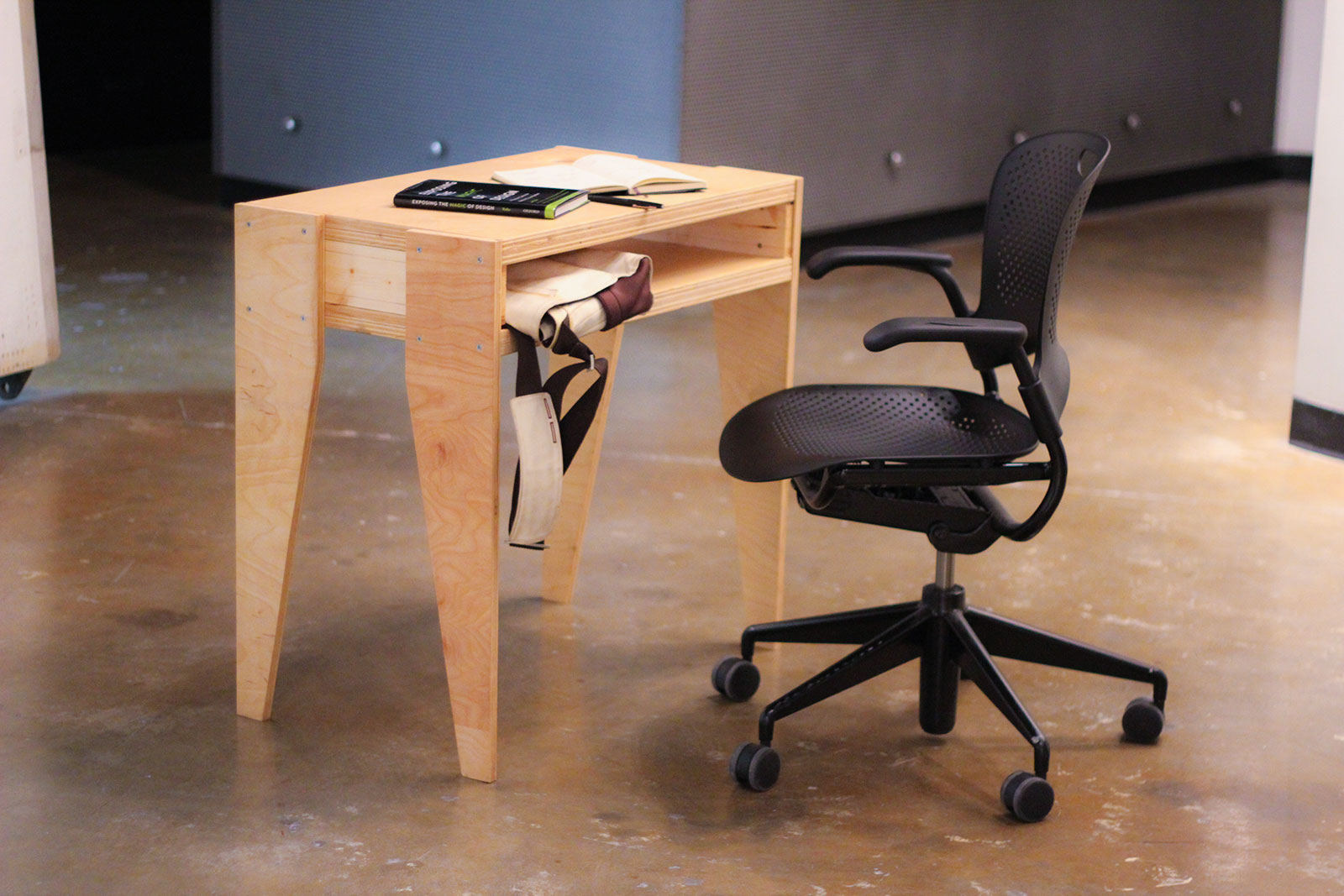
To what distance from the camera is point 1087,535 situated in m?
3.55

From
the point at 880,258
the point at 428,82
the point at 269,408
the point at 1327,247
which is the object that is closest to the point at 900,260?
the point at 880,258

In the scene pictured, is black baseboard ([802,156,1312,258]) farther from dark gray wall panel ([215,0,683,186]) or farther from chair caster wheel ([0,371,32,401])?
chair caster wheel ([0,371,32,401])

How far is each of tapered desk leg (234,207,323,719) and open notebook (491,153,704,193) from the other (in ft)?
1.34

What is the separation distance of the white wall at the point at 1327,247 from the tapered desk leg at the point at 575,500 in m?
2.03

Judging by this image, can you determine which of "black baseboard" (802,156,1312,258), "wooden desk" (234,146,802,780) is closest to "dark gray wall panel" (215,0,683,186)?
"black baseboard" (802,156,1312,258)

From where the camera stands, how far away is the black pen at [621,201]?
2.51 metres

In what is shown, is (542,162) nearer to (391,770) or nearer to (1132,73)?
(391,770)

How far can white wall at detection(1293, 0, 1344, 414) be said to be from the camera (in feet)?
13.0

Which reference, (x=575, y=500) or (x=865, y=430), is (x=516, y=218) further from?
(x=575, y=500)

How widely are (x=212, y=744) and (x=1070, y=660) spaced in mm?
1415

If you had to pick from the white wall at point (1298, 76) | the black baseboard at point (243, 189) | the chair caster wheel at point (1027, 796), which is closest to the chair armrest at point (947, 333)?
the chair caster wheel at point (1027, 796)

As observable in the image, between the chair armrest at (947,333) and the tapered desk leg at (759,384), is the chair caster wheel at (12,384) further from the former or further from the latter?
the chair armrest at (947,333)

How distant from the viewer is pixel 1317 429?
13.6 feet

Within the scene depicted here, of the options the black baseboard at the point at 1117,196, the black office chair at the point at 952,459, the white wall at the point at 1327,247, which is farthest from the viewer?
the black baseboard at the point at 1117,196
